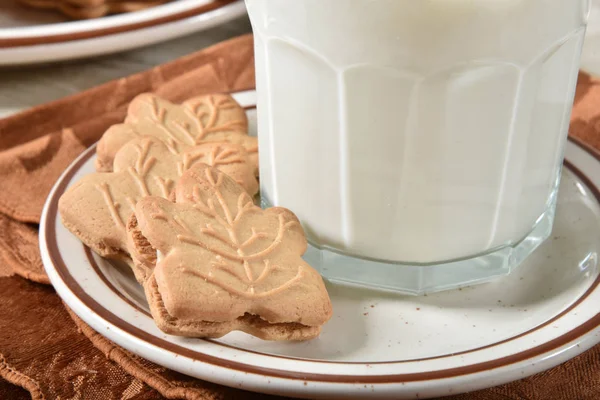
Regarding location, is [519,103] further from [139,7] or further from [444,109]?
[139,7]

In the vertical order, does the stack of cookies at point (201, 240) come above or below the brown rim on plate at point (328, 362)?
above

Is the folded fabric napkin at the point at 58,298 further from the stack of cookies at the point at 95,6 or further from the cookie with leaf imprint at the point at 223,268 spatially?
the stack of cookies at the point at 95,6

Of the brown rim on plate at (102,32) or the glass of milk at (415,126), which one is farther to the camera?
the brown rim on plate at (102,32)

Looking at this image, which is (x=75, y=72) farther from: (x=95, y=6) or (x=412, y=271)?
(x=412, y=271)

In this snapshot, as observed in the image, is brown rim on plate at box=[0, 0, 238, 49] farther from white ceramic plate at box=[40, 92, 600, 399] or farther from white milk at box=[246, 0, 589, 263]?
white milk at box=[246, 0, 589, 263]

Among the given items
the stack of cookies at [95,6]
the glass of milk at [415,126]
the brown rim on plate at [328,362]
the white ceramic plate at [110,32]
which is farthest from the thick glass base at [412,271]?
the stack of cookies at [95,6]

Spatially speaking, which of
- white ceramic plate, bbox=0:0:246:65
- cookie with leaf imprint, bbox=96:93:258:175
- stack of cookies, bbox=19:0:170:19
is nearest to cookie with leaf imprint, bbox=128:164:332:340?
cookie with leaf imprint, bbox=96:93:258:175
